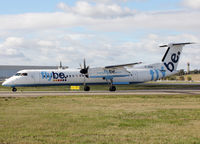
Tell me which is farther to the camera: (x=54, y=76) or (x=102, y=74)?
(x=102, y=74)

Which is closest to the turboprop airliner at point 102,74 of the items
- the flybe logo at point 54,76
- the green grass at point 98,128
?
the flybe logo at point 54,76

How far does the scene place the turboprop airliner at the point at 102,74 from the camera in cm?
3878

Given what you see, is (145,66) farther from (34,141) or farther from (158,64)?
(34,141)

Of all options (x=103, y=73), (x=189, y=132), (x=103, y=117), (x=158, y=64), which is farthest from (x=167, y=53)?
(x=189, y=132)

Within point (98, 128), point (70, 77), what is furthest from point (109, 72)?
point (98, 128)

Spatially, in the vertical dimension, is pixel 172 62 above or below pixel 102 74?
above

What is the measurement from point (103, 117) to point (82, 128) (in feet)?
11.0

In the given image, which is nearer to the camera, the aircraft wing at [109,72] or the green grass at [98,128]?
the green grass at [98,128]

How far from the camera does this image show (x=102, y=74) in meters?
42.1

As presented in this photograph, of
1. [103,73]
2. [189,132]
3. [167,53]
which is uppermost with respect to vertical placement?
[167,53]

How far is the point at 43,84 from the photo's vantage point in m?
39.4

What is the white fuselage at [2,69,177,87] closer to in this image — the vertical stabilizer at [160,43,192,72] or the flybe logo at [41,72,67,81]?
the flybe logo at [41,72,67,81]

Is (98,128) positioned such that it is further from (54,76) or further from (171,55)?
(171,55)

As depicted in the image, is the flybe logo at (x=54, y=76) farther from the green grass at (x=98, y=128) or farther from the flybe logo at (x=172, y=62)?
the green grass at (x=98, y=128)
